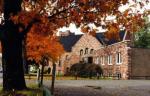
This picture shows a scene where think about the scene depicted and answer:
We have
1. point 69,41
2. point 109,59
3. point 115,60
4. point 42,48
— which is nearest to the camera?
point 42,48

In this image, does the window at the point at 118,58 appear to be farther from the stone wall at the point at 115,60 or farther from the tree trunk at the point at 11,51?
the tree trunk at the point at 11,51

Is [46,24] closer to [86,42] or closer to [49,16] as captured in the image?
[49,16]

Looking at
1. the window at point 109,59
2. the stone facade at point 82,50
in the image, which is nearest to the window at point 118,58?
the window at point 109,59

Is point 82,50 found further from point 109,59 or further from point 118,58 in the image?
point 118,58

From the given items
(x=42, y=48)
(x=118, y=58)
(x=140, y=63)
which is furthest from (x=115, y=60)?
(x=42, y=48)

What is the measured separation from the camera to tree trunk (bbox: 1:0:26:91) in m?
22.4

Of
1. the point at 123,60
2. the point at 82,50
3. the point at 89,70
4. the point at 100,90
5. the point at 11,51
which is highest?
the point at 82,50

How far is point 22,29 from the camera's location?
73.7 ft

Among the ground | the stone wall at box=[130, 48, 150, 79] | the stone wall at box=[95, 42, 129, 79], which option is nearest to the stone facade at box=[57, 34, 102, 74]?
the stone wall at box=[95, 42, 129, 79]

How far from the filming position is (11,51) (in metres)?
22.8

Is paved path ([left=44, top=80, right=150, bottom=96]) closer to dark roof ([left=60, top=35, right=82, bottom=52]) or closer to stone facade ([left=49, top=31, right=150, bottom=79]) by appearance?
stone facade ([left=49, top=31, right=150, bottom=79])

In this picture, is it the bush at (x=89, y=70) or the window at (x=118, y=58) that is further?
the bush at (x=89, y=70)

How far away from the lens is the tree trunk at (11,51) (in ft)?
73.6

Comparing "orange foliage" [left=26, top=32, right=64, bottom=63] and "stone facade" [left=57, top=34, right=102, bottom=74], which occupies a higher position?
"stone facade" [left=57, top=34, right=102, bottom=74]
